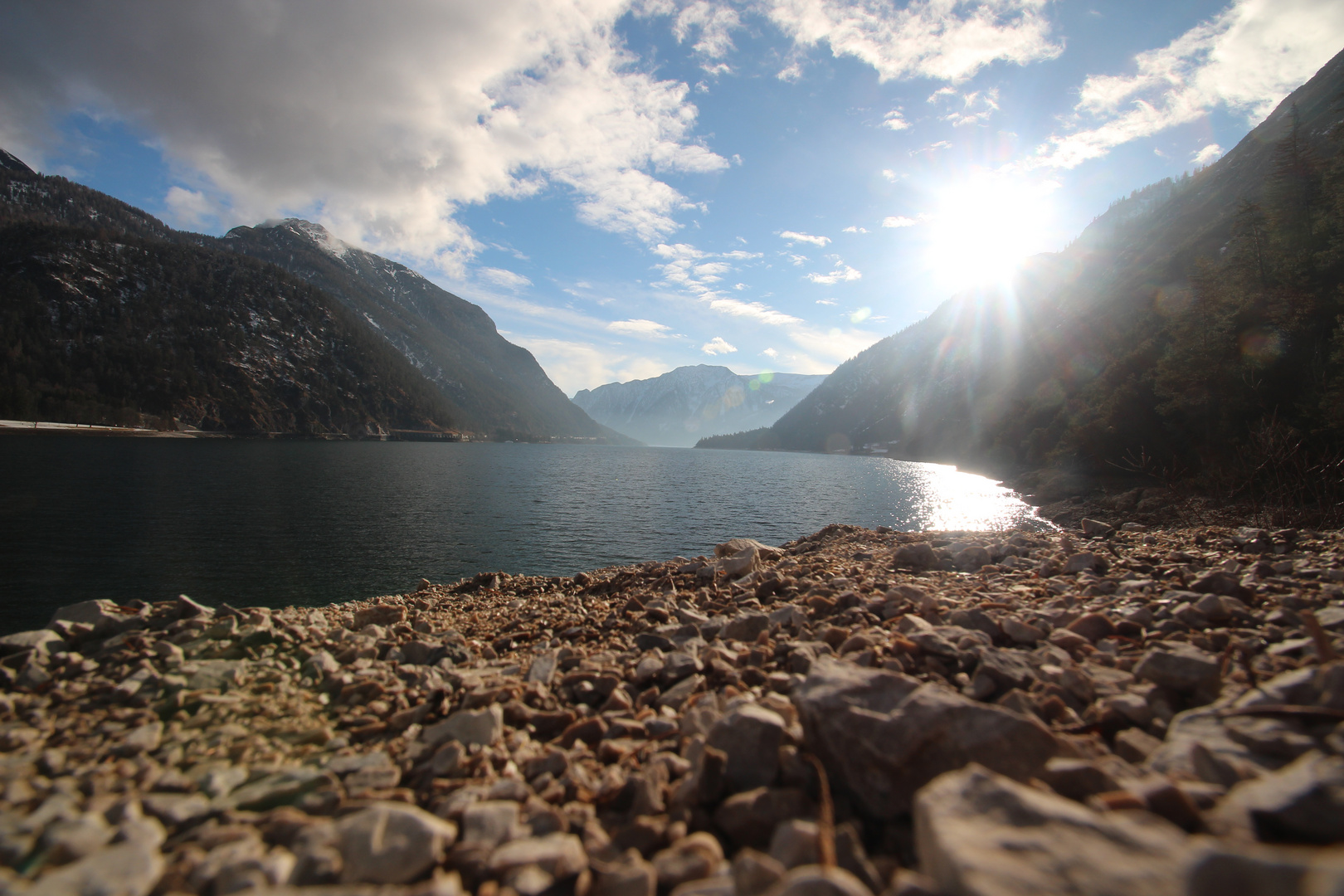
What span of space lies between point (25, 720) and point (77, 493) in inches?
1999

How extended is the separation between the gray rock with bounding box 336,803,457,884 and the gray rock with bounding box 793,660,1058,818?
2.93 meters

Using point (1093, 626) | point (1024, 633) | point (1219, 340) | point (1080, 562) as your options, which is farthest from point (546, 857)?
point (1219, 340)

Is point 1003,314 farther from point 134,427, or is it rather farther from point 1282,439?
point 134,427

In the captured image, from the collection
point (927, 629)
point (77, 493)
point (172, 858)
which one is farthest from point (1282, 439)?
point (77, 493)

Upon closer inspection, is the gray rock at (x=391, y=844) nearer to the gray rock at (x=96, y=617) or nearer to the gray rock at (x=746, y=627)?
the gray rock at (x=746, y=627)

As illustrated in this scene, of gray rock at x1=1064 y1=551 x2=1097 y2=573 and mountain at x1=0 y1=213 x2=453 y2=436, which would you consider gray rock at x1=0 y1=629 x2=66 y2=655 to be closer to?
gray rock at x1=1064 y1=551 x2=1097 y2=573

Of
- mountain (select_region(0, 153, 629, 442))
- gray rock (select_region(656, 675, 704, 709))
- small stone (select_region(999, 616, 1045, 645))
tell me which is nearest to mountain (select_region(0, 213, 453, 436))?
mountain (select_region(0, 153, 629, 442))

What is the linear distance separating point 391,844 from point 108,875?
1.91 meters

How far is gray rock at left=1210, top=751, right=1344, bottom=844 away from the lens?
96.7 inches

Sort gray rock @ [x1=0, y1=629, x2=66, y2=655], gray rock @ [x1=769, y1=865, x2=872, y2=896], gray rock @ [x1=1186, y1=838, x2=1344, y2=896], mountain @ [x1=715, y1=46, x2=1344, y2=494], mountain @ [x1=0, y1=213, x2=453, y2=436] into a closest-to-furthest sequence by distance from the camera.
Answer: gray rock @ [x1=1186, y1=838, x2=1344, y2=896] → gray rock @ [x1=769, y1=865, x2=872, y2=896] → gray rock @ [x1=0, y1=629, x2=66, y2=655] → mountain @ [x1=715, y1=46, x2=1344, y2=494] → mountain @ [x1=0, y1=213, x2=453, y2=436]

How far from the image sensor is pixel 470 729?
546 cm

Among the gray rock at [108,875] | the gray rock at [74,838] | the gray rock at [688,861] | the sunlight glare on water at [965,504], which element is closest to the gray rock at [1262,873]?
the gray rock at [688,861]

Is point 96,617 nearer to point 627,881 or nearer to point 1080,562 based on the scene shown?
point 627,881

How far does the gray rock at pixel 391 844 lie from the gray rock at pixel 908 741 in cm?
293
